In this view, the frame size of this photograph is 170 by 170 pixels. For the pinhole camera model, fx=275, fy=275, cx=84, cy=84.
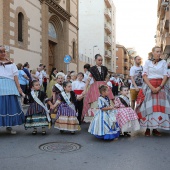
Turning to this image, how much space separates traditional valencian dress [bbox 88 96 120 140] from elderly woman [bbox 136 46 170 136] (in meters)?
0.80

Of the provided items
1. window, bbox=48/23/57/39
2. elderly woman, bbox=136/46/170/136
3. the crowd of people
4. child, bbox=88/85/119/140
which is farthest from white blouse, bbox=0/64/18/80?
window, bbox=48/23/57/39

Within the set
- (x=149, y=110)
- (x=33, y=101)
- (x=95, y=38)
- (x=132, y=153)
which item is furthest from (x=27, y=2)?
(x=95, y=38)

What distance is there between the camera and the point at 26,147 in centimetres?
Answer: 516

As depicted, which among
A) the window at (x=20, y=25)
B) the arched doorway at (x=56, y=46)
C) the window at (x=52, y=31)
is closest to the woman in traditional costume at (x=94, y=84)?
the window at (x=20, y=25)

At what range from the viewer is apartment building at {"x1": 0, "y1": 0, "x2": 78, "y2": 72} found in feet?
49.6

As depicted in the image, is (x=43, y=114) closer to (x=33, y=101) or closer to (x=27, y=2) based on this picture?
(x=33, y=101)

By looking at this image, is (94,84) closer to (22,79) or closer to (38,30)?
(22,79)

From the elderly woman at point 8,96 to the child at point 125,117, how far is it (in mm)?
2264

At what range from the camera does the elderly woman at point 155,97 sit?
20.1 feet

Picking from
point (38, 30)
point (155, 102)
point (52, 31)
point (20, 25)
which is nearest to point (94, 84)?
point (155, 102)

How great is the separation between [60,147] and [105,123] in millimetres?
1115

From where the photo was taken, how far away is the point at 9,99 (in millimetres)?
6312

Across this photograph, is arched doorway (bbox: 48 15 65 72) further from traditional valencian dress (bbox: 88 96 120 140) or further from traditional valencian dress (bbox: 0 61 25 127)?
traditional valencian dress (bbox: 88 96 120 140)

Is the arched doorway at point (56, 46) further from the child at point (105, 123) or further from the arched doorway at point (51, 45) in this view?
the child at point (105, 123)
